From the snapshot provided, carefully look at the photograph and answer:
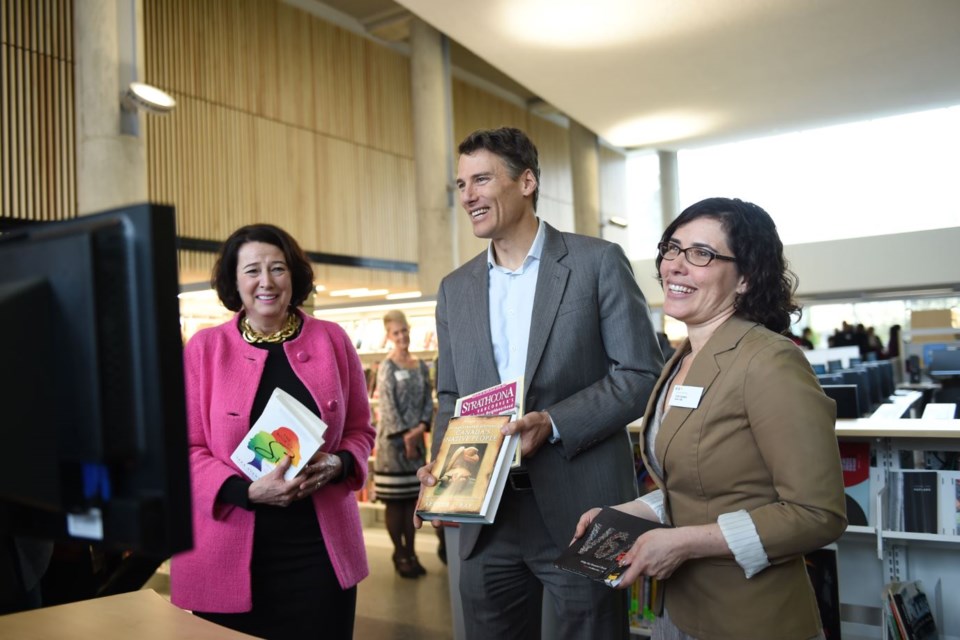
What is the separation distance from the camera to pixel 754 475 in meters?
1.55

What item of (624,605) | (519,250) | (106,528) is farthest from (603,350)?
(106,528)

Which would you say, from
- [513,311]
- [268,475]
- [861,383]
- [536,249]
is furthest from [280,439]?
[861,383]

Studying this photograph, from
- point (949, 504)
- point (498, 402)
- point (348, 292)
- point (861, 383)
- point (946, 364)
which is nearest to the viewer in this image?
point (498, 402)

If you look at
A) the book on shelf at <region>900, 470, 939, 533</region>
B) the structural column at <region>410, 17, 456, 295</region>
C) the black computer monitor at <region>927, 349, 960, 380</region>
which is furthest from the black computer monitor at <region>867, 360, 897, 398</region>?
the structural column at <region>410, 17, 456, 295</region>

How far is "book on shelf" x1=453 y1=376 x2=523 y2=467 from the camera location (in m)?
1.87

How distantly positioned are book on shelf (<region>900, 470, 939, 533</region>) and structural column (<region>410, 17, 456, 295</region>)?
7.97 metres

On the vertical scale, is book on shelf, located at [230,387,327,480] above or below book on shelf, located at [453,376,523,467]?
below

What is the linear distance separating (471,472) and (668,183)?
1607 cm

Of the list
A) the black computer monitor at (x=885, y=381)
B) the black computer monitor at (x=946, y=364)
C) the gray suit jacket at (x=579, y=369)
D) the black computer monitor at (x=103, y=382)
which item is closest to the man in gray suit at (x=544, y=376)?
the gray suit jacket at (x=579, y=369)

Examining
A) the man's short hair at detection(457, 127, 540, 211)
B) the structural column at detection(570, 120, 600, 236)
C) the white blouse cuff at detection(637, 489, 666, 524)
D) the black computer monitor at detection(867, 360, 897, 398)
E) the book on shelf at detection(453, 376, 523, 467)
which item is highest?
the structural column at detection(570, 120, 600, 236)

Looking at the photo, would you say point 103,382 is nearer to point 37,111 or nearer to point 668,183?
point 37,111

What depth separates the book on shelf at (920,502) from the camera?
11.6 ft

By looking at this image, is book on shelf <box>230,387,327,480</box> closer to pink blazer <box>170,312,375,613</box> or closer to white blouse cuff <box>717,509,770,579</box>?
pink blazer <box>170,312,375,613</box>

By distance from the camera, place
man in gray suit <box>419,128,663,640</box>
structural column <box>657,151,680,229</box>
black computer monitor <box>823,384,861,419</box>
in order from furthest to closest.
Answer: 1. structural column <box>657,151,680,229</box>
2. black computer monitor <box>823,384,861,419</box>
3. man in gray suit <box>419,128,663,640</box>
